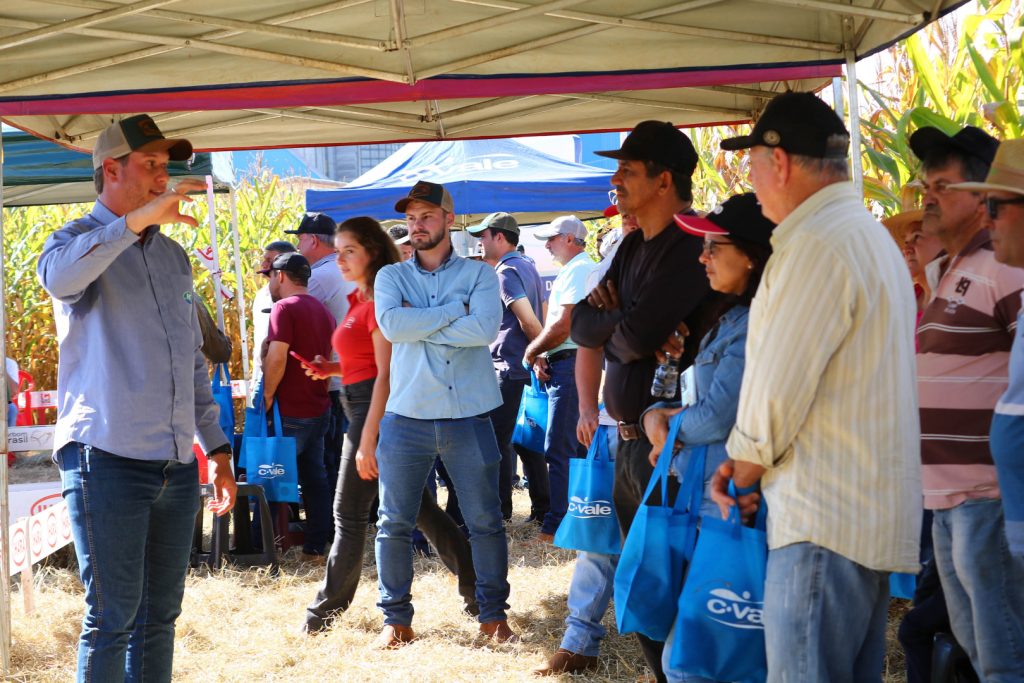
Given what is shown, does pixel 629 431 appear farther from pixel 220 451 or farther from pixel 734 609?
pixel 220 451

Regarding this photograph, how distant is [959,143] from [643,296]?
111cm

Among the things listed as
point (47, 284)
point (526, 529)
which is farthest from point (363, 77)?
point (526, 529)

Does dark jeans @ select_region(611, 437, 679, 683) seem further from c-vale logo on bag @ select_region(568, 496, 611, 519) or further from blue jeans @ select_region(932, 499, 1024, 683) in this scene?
blue jeans @ select_region(932, 499, 1024, 683)

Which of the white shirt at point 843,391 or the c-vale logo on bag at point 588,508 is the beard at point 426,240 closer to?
the c-vale logo on bag at point 588,508

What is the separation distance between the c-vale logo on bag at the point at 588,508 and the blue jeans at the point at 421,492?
774 mm

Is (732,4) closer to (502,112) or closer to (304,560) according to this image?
(502,112)

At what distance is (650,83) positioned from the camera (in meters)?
4.61

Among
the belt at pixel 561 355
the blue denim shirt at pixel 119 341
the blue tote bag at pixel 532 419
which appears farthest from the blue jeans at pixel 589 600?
the blue tote bag at pixel 532 419

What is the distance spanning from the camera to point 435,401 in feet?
15.1

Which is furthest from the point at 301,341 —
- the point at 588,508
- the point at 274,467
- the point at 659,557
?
the point at 659,557

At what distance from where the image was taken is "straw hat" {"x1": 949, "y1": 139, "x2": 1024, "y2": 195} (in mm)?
2564

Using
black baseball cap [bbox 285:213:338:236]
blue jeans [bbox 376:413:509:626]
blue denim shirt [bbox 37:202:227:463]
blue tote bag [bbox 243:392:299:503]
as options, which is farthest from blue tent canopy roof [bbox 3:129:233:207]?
blue denim shirt [bbox 37:202:227:463]

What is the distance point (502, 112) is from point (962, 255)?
10.5ft

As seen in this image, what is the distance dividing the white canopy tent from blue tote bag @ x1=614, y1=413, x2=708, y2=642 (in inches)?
76.7
